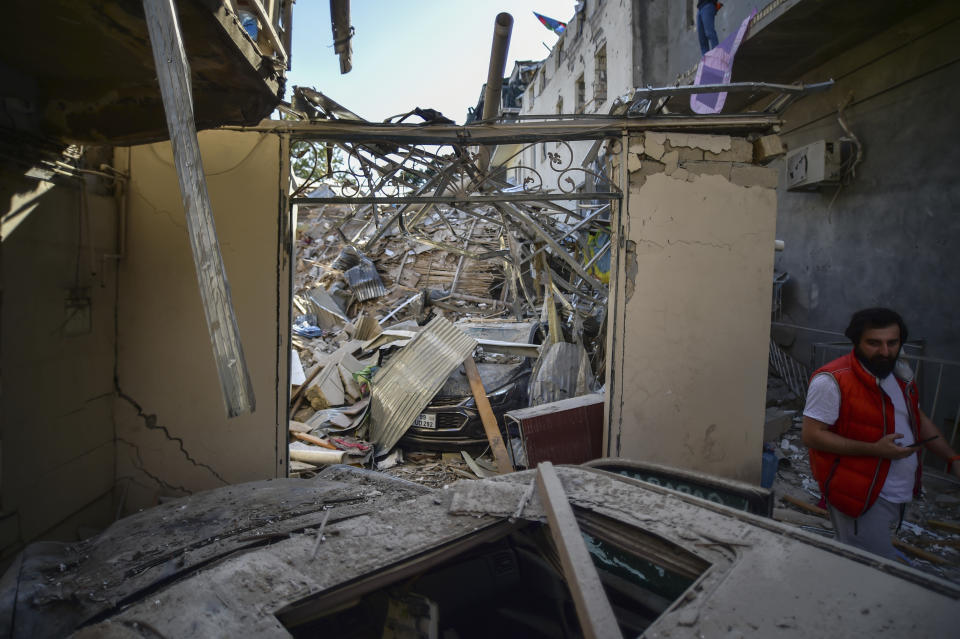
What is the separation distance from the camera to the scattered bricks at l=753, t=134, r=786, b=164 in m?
4.30

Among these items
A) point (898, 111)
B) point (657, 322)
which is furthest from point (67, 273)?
point (898, 111)

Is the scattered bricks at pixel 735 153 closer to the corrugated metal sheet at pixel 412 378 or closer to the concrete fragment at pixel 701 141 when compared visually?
the concrete fragment at pixel 701 141

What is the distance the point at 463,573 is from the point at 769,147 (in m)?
4.46

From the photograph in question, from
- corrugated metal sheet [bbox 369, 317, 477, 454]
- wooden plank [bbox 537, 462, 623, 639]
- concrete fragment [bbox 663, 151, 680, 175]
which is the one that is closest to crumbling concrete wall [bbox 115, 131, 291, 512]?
corrugated metal sheet [bbox 369, 317, 477, 454]

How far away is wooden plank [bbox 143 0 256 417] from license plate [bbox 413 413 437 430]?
4.40 metres

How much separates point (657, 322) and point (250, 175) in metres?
3.91

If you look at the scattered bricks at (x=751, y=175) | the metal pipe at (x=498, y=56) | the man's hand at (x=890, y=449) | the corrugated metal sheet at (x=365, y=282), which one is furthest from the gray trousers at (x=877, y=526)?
the corrugated metal sheet at (x=365, y=282)

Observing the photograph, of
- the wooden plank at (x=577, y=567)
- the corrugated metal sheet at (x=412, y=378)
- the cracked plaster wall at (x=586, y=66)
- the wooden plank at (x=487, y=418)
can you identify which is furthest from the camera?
the cracked plaster wall at (x=586, y=66)

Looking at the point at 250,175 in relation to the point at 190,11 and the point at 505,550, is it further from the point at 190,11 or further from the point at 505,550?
the point at 505,550

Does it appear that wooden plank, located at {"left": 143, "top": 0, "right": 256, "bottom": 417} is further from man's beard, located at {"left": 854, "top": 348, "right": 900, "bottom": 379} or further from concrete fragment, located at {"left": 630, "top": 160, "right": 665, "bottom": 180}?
concrete fragment, located at {"left": 630, "top": 160, "right": 665, "bottom": 180}

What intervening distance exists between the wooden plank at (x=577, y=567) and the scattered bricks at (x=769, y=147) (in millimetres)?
3892

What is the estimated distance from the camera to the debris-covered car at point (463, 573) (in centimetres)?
138

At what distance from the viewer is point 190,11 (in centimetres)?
224

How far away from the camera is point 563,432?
4.87 m
